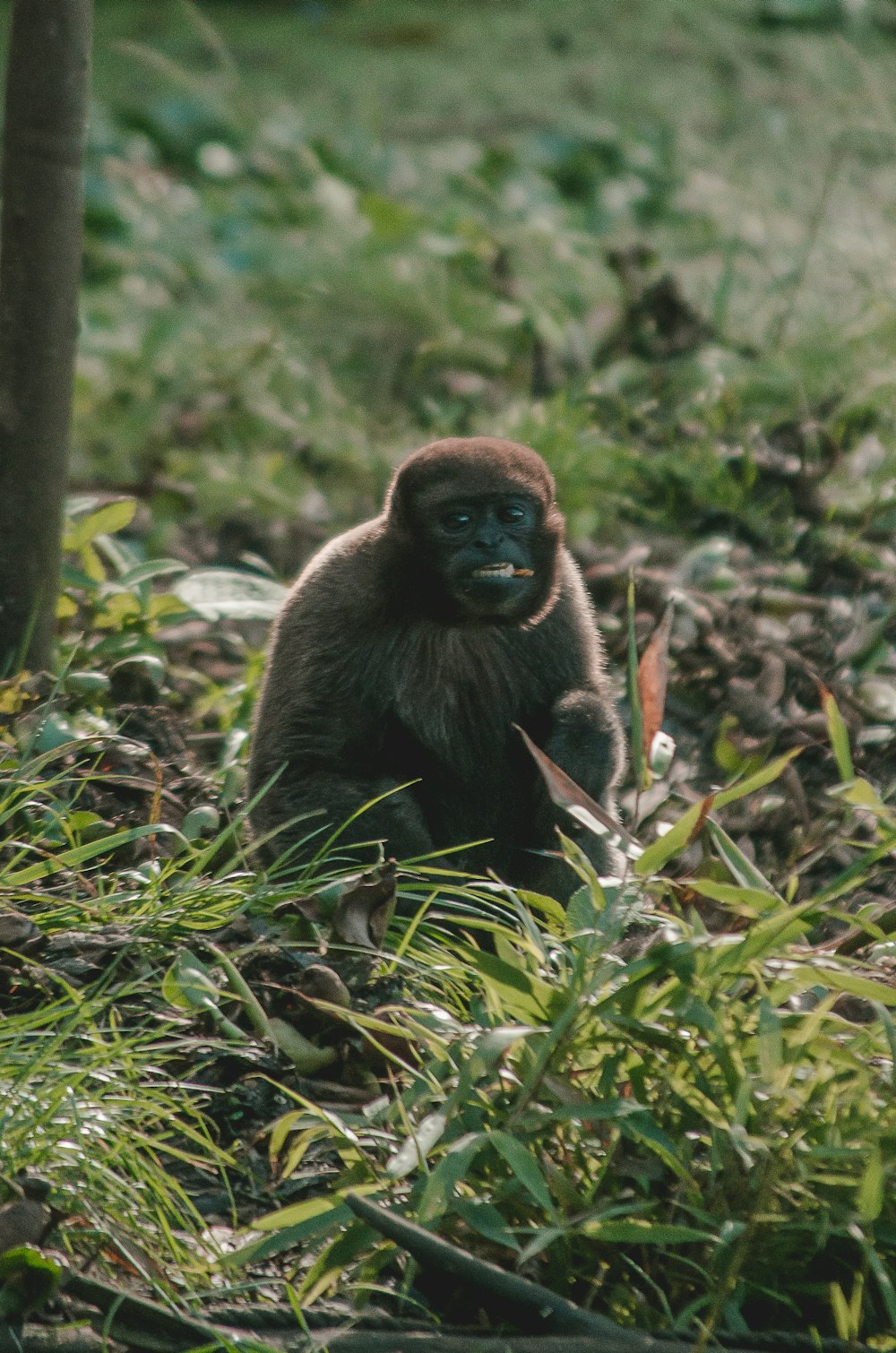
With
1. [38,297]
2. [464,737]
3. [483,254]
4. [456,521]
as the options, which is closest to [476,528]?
[456,521]

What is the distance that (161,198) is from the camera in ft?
29.0

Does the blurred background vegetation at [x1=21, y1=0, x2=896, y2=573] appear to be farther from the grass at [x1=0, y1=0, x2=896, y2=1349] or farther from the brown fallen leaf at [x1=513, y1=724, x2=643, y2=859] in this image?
the brown fallen leaf at [x1=513, y1=724, x2=643, y2=859]

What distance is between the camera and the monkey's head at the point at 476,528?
3717 millimetres

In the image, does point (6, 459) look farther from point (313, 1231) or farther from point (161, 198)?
point (161, 198)

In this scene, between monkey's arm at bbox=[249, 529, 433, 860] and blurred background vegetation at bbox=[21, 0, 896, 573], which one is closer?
monkey's arm at bbox=[249, 529, 433, 860]

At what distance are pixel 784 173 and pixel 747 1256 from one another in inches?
285

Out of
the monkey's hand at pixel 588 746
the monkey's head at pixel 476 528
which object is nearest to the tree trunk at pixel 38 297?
the monkey's head at pixel 476 528

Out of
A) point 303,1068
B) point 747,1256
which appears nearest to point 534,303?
point 303,1068

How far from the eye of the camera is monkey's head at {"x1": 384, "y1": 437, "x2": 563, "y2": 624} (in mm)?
3717

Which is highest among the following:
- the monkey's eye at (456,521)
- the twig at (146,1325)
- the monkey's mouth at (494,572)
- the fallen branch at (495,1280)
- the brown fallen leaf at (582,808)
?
→ the monkey's eye at (456,521)

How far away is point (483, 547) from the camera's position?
3703 mm

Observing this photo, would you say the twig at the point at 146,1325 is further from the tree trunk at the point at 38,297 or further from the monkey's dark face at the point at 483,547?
the tree trunk at the point at 38,297

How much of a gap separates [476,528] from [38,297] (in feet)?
3.53

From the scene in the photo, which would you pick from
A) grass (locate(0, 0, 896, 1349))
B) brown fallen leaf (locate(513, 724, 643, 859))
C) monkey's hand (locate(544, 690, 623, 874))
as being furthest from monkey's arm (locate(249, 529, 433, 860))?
brown fallen leaf (locate(513, 724, 643, 859))
